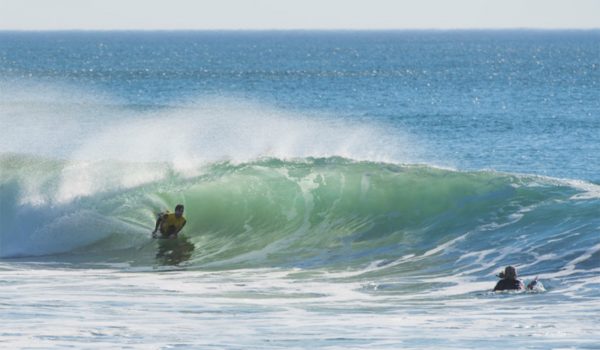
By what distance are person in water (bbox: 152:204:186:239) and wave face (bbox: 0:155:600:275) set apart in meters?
0.42

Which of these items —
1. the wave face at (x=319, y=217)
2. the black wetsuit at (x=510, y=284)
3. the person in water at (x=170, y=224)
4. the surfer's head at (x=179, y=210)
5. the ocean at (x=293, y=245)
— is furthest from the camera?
the person in water at (x=170, y=224)

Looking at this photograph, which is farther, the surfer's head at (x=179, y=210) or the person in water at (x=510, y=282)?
the surfer's head at (x=179, y=210)

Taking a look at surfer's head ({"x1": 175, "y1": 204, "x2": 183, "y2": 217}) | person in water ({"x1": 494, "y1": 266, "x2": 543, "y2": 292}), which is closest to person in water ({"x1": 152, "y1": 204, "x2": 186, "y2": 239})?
surfer's head ({"x1": 175, "y1": 204, "x2": 183, "y2": 217})

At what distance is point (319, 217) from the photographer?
85.9 ft

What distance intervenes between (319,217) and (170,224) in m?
3.65

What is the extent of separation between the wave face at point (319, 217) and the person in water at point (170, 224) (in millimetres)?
417

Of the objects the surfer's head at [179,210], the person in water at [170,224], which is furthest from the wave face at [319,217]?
the surfer's head at [179,210]

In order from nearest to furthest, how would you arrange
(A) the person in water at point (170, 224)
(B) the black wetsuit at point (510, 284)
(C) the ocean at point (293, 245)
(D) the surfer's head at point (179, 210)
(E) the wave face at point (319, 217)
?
(C) the ocean at point (293, 245), (B) the black wetsuit at point (510, 284), (E) the wave face at point (319, 217), (D) the surfer's head at point (179, 210), (A) the person in water at point (170, 224)

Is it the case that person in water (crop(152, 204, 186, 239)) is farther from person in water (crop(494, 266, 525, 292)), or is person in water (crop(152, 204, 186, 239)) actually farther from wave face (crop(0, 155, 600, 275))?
person in water (crop(494, 266, 525, 292))

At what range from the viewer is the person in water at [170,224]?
23.9 m

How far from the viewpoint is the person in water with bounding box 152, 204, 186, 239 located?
942 inches

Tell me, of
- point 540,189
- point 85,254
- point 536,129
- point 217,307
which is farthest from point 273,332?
point 536,129

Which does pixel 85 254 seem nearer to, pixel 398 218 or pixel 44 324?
pixel 398 218

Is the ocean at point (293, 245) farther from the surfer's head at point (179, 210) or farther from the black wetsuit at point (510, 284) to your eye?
the surfer's head at point (179, 210)
